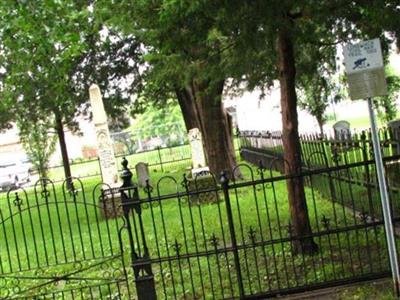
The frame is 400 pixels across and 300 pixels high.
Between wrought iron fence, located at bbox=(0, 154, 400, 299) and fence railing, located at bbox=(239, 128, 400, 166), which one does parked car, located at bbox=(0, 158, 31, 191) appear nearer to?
fence railing, located at bbox=(239, 128, 400, 166)

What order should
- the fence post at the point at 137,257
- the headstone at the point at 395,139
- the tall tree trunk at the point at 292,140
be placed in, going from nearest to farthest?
the fence post at the point at 137,257
the tall tree trunk at the point at 292,140
the headstone at the point at 395,139

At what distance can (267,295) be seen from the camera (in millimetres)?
6078

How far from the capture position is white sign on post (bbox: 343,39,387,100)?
5.14 meters

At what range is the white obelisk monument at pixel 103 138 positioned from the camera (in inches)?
584

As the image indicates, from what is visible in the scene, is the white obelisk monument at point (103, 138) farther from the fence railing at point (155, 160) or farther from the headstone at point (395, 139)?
the fence railing at point (155, 160)

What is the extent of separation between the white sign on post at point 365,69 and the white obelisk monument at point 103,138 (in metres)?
10.4

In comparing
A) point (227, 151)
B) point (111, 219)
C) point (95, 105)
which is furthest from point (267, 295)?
point (227, 151)

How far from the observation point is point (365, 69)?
517 cm

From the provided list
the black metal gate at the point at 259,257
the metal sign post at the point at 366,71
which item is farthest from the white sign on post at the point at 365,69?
the black metal gate at the point at 259,257

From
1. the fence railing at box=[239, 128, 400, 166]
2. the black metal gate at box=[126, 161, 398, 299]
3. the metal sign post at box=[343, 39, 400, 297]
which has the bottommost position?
the black metal gate at box=[126, 161, 398, 299]

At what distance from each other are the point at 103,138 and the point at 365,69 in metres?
10.7

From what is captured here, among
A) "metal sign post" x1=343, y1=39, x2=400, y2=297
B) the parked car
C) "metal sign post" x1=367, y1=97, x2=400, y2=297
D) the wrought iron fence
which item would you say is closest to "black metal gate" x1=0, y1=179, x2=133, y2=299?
the wrought iron fence

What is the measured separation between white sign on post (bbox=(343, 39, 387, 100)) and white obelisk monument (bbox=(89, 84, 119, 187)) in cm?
1041

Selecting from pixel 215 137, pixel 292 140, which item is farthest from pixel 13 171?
pixel 292 140
